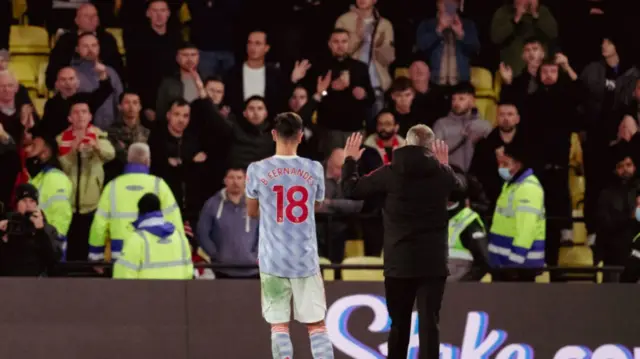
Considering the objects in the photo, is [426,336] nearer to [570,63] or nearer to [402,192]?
[402,192]

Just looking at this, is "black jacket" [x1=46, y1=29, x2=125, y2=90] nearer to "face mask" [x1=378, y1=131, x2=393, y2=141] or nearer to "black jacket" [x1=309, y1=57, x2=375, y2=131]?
"black jacket" [x1=309, y1=57, x2=375, y2=131]

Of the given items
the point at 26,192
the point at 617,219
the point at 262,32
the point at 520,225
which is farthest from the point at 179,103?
the point at 617,219

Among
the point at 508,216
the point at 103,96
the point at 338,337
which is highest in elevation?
the point at 103,96

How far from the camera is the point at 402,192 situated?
1146cm

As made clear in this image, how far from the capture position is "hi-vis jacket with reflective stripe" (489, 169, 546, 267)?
15055 mm

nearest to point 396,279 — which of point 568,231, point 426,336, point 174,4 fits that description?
point 426,336

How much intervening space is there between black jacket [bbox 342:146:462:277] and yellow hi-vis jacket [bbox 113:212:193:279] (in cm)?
269

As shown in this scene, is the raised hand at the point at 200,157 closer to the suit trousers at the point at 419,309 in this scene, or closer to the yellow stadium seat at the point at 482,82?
the yellow stadium seat at the point at 482,82

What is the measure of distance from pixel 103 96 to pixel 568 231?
17.2ft

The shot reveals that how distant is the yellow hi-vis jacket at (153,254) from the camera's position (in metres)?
13.6

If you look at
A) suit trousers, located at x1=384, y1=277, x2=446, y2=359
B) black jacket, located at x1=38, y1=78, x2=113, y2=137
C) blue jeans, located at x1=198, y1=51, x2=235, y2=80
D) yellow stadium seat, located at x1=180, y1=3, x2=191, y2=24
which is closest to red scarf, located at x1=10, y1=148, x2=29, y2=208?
black jacket, located at x1=38, y1=78, x2=113, y2=137

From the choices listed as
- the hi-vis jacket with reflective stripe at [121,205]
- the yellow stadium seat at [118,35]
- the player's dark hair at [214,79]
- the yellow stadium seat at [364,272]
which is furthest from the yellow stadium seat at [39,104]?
the yellow stadium seat at [364,272]

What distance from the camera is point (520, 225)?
→ 15.1m

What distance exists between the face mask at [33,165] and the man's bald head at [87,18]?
208 cm
